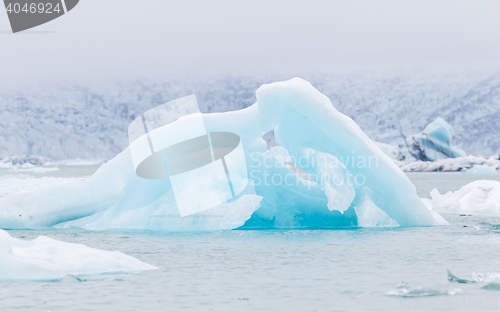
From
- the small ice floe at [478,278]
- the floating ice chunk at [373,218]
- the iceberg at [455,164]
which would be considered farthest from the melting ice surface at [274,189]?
the iceberg at [455,164]

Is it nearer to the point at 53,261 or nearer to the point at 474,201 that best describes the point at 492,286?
the point at 53,261

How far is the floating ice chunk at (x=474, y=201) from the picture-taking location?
20.5 metres

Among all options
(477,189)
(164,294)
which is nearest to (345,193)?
(164,294)

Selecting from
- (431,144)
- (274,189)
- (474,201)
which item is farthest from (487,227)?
(431,144)

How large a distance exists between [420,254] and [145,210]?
A: 745 cm

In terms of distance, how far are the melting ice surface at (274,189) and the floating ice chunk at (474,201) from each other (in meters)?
4.46

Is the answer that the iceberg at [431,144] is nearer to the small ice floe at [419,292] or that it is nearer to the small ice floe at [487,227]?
the small ice floe at [487,227]

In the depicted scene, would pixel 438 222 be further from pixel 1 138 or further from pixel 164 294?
pixel 1 138

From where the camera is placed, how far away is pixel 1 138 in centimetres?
12175

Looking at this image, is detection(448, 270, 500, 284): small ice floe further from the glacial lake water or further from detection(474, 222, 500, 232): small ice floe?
detection(474, 222, 500, 232): small ice floe

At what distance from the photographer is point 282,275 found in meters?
9.55

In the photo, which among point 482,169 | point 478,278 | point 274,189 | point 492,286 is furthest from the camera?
point 482,169

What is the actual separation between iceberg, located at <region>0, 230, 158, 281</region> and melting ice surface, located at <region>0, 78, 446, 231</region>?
574 cm

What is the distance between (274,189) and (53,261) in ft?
27.0
